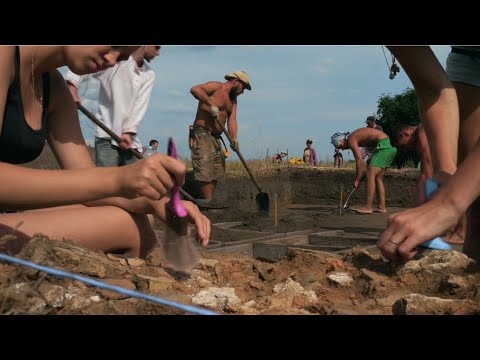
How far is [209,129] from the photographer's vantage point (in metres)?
9.37

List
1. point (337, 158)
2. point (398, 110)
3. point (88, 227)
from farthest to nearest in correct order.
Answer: point (398, 110), point (337, 158), point (88, 227)

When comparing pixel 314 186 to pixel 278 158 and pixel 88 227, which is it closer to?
pixel 278 158

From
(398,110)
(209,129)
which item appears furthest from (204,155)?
(398,110)

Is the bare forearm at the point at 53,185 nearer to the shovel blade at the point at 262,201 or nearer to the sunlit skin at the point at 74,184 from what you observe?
the sunlit skin at the point at 74,184

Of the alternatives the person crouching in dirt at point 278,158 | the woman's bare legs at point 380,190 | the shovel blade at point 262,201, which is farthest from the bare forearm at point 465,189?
the person crouching in dirt at point 278,158

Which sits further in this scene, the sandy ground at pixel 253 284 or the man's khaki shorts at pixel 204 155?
the man's khaki shorts at pixel 204 155

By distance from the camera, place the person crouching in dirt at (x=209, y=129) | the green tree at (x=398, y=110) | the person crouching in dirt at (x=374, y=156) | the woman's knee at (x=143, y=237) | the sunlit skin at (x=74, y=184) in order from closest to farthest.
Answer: the sunlit skin at (x=74, y=184)
the woman's knee at (x=143, y=237)
the person crouching in dirt at (x=209, y=129)
the person crouching in dirt at (x=374, y=156)
the green tree at (x=398, y=110)

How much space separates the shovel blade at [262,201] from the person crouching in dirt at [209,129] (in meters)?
1.13

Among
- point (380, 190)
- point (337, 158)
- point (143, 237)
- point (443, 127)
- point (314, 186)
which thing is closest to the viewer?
point (443, 127)

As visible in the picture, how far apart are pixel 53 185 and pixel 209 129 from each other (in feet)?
24.6

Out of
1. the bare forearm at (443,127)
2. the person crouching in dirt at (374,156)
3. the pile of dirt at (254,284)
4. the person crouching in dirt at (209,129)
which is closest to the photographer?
the pile of dirt at (254,284)

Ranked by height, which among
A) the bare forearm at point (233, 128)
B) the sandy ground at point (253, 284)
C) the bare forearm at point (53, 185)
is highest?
the bare forearm at point (233, 128)

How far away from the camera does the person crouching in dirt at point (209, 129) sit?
9148 millimetres
